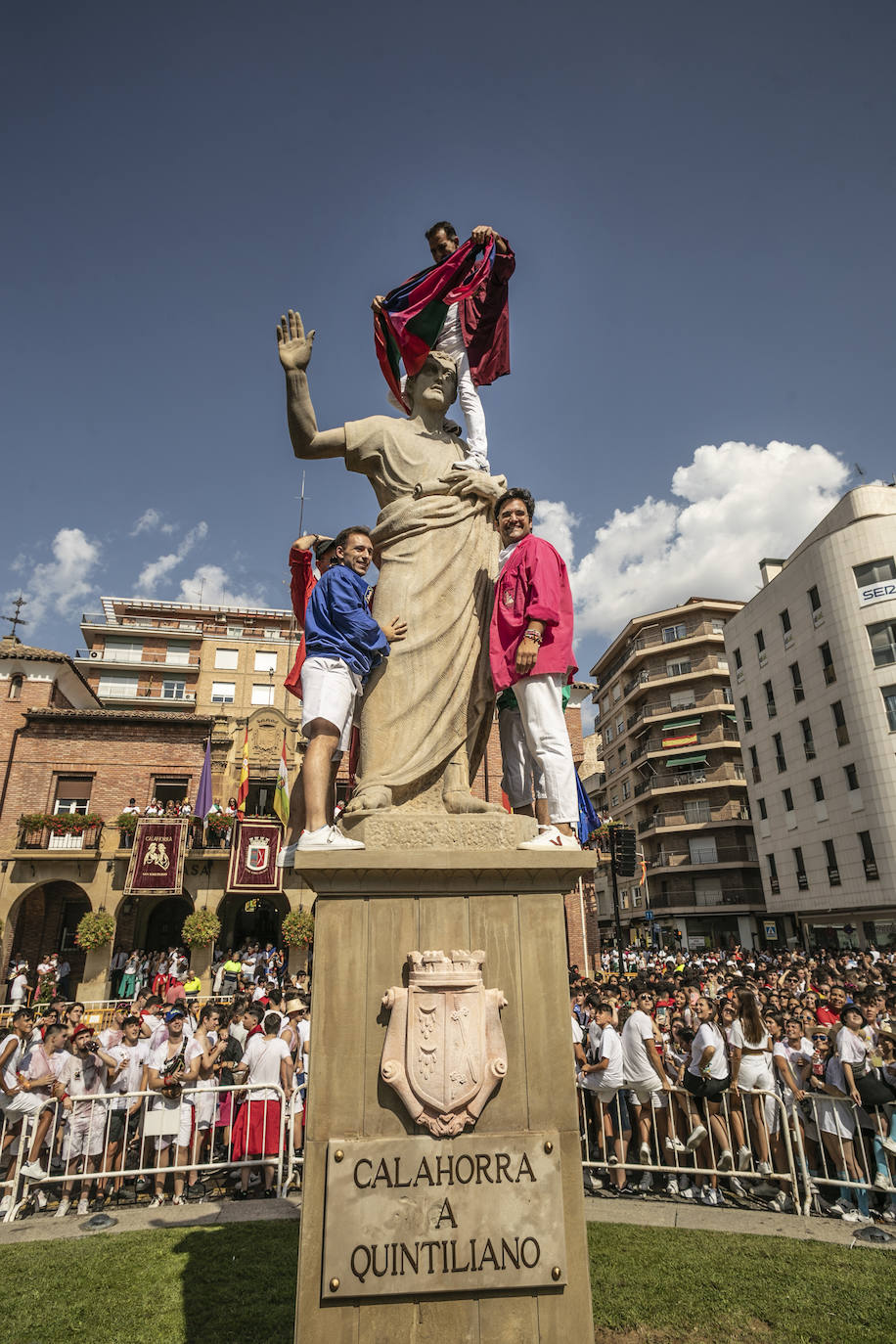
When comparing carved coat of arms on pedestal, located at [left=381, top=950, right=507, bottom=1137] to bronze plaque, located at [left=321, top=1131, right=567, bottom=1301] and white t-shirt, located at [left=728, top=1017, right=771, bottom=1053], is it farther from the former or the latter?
white t-shirt, located at [left=728, top=1017, right=771, bottom=1053]

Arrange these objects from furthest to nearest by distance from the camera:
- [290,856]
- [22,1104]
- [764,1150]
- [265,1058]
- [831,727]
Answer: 1. [831,727]
2. [265,1058]
3. [22,1104]
4. [764,1150]
5. [290,856]

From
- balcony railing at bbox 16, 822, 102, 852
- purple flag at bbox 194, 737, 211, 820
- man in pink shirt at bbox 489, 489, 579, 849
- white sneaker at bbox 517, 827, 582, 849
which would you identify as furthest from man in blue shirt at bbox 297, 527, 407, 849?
balcony railing at bbox 16, 822, 102, 852

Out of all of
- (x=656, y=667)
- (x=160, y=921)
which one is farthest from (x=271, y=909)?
(x=656, y=667)

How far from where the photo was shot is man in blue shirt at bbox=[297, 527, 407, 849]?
12.8 ft

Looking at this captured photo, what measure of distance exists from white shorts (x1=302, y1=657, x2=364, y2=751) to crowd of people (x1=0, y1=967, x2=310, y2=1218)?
208 inches

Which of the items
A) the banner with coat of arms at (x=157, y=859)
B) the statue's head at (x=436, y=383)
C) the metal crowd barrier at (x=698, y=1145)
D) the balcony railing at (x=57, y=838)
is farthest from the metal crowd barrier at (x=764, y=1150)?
the balcony railing at (x=57, y=838)

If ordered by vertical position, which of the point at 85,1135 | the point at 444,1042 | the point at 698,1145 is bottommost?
the point at 698,1145

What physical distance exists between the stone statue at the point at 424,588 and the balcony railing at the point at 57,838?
26.8 meters

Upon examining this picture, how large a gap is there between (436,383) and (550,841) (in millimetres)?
3122

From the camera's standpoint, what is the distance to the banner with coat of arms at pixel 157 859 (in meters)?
27.1

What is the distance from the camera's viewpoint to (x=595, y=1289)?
493 centimetres

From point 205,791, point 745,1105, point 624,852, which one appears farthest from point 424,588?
point 205,791

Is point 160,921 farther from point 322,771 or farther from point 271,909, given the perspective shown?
point 322,771

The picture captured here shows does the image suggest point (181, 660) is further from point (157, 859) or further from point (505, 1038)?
point (505, 1038)
